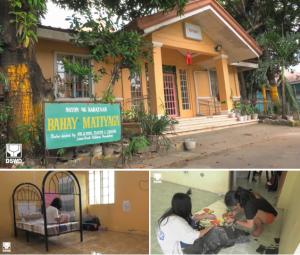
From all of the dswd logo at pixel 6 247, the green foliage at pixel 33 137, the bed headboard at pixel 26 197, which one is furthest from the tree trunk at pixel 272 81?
the dswd logo at pixel 6 247

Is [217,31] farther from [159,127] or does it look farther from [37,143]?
[37,143]

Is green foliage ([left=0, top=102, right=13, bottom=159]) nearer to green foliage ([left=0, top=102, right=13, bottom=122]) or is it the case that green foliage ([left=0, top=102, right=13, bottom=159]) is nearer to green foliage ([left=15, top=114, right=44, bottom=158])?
green foliage ([left=0, top=102, right=13, bottom=122])

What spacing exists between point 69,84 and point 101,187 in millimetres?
5065

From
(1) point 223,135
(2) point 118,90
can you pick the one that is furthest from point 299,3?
(2) point 118,90

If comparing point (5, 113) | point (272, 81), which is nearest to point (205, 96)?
point (272, 81)

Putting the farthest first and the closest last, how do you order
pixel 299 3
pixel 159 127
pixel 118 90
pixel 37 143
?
pixel 299 3 → pixel 118 90 → pixel 159 127 → pixel 37 143

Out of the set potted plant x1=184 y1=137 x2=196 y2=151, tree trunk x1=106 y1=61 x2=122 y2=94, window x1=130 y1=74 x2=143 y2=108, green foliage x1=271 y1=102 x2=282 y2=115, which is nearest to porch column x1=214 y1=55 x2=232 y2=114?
green foliage x1=271 y1=102 x2=282 y2=115

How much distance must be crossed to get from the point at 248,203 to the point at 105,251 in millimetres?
1941

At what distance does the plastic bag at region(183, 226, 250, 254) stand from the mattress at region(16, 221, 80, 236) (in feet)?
6.50

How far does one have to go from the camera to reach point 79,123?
4203 millimetres

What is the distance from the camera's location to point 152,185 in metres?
3.15

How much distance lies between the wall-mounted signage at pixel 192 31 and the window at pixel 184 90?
2021 mm

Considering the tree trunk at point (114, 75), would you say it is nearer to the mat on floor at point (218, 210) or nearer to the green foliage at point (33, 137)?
the green foliage at point (33, 137)

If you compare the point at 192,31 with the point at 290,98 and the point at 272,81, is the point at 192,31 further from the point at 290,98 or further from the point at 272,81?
the point at 272,81
